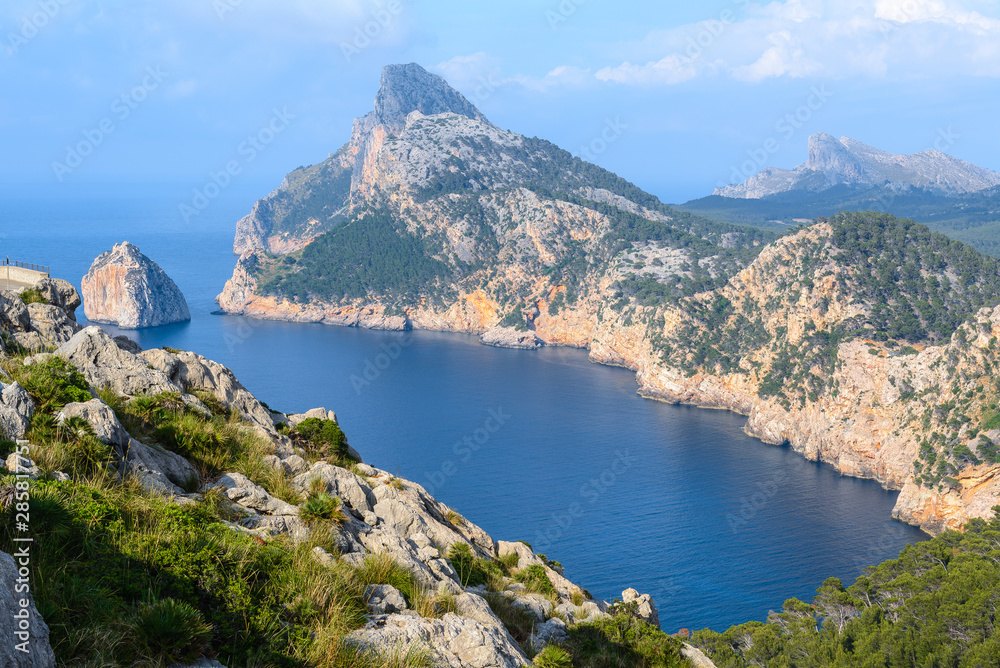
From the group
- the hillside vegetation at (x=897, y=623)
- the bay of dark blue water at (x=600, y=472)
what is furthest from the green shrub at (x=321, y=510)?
the bay of dark blue water at (x=600, y=472)

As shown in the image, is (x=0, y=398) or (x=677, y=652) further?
(x=677, y=652)

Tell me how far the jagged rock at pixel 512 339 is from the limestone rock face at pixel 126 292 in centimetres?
7770

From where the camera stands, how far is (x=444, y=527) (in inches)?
726

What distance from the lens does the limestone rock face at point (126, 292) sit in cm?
16050

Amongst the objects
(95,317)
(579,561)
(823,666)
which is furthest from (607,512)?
(95,317)

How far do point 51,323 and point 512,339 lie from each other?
14467 cm

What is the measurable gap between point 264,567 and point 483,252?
181 meters

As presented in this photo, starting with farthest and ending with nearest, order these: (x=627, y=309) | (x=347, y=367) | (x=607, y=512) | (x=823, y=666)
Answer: (x=627, y=309)
(x=347, y=367)
(x=607, y=512)
(x=823, y=666)

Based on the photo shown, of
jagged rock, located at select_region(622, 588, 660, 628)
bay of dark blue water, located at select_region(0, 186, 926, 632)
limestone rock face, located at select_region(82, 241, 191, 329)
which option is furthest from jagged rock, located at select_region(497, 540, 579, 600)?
limestone rock face, located at select_region(82, 241, 191, 329)

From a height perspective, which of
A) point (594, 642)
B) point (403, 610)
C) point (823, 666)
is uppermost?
point (403, 610)

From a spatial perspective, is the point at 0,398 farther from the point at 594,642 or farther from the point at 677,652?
the point at 677,652

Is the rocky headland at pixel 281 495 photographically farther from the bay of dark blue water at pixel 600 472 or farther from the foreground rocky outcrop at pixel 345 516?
the bay of dark blue water at pixel 600 472

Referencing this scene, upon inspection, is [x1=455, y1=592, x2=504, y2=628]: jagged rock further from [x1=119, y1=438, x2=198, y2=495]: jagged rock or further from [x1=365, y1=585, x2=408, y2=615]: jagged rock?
[x1=119, y1=438, x2=198, y2=495]: jagged rock

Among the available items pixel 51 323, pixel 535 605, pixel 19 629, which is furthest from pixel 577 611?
pixel 51 323
